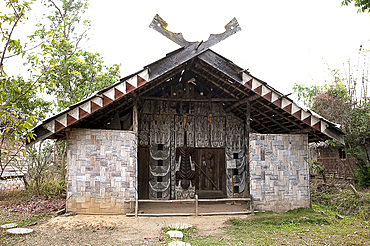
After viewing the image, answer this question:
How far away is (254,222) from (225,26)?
4964 mm

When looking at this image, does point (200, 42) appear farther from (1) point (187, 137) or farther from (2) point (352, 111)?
(2) point (352, 111)

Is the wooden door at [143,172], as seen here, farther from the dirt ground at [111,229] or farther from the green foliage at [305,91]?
the green foliage at [305,91]

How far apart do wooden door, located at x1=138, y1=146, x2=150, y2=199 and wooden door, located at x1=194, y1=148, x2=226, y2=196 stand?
1787mm

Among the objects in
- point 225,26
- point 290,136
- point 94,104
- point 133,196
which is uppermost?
point 225,26

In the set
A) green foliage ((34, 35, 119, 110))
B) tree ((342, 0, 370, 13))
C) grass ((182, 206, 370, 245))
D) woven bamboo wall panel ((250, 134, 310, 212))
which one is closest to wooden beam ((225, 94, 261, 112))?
woven bamboo wall panel ((250, 134, 310, 212))

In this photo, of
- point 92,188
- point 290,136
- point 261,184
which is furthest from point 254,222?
point 92,188

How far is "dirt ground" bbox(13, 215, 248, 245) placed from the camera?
5.73 meters

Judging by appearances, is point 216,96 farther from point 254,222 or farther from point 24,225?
point 24,225

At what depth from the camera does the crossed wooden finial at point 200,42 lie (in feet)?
22.9

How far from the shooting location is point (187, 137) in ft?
34.2

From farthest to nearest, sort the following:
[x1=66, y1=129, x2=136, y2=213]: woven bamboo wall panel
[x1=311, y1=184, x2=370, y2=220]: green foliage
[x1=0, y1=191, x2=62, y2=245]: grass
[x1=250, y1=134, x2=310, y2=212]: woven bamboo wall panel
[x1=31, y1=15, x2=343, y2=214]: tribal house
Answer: [x1=311, y1=184, x2=370, y2=220]: green foliage, [x1=250, y1=134, x2=310, y2=212]: woven bamboo wall panel, [x1=66, y1=129, x2=136, y2=213]: woven bamboo wall panel, [x1=31, y1=15, x2=343, y2=214]: tribal house, [x1=0, y1=191, x2=62, y2=245]: grass

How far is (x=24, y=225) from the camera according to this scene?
6.98m

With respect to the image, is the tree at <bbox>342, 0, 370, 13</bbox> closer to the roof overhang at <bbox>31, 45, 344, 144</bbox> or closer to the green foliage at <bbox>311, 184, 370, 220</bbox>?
the roof overhang at <bbox>31, 45, 344, 144</bbox>

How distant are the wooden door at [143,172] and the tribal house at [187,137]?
0.04 m
